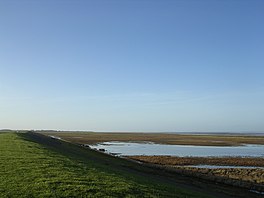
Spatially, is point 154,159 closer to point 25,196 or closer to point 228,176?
point 228,176

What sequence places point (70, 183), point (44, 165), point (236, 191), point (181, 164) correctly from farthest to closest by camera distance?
point (181, 164) < point (236, 191) < point (44, 165) < point (70, 183)

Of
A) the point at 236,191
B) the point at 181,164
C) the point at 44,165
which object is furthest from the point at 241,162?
the point at 44,165

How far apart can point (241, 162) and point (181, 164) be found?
10031 millimetres

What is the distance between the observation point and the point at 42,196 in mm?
14211

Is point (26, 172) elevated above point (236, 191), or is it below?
above

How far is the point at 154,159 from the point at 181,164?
662 centimetres

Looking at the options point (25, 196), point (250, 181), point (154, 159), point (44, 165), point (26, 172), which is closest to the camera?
point (25, 196)

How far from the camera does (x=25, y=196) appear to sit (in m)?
14.1

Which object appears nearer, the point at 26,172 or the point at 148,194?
the point at 148,194

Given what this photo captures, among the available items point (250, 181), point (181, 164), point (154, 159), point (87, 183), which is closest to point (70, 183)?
point (87, 183)

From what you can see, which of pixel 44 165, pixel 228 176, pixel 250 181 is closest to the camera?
pixel 44 165

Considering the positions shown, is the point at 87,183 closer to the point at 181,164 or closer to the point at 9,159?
the point at 9,159

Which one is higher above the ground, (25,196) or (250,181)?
(25,196)

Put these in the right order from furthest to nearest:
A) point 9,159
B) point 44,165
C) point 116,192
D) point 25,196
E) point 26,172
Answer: point 9,159 → point 44,165 → point 26,172 → point 116,192 → point 25,196
